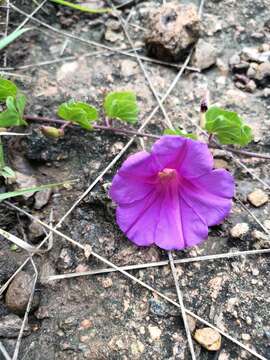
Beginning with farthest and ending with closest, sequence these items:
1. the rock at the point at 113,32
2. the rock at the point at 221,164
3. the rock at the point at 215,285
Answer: the rock at the point at 113,32, the rock at the point at 221,164, the rock at the point at 215,285

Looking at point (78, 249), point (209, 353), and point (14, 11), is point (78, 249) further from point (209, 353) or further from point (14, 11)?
point (14, 11)

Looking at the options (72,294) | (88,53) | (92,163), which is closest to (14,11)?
(88,53)

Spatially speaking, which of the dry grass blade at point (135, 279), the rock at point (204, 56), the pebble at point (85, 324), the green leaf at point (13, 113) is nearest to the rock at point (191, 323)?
the dry grass blade at point (135, 279)

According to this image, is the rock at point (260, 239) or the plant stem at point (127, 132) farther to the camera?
the plant stem at point (127, 132)

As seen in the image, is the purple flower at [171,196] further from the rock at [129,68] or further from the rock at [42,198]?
the rock at [129,68]

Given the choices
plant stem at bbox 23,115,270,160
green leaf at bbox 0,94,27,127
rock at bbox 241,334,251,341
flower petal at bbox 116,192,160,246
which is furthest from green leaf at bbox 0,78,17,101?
rock at bbox 241,334,251,341

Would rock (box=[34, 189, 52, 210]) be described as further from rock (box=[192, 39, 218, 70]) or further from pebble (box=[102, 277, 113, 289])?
rock (box=[192, 39, 218, 70])

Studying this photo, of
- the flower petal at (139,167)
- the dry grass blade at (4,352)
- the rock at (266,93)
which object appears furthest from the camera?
the rock at (266,93)
